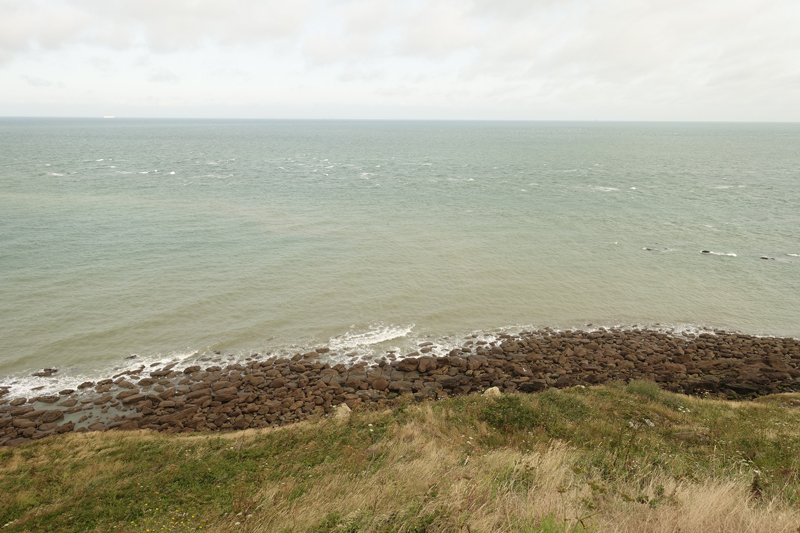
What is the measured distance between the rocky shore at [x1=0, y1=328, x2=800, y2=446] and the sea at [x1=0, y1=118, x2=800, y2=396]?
1.49 m

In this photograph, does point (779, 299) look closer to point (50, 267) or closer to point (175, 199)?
point (50, 267)

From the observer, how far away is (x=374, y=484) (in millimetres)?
9359

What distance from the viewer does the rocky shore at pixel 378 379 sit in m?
18.8

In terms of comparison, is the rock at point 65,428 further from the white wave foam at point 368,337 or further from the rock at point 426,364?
the rock at point 426,364

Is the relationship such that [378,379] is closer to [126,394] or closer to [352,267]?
[126,394]

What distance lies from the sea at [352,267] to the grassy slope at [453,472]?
9.90 metres

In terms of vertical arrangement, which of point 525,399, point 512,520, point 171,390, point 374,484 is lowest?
point 171,390

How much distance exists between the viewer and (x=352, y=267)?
3603cm

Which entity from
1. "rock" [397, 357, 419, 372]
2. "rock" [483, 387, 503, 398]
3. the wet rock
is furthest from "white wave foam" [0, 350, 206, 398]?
"rock" [483, 387, 503, 398]

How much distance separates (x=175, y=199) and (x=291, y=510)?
192 feet

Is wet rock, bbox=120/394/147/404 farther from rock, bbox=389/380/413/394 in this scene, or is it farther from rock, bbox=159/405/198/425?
rock, bbox=389/380/413/394

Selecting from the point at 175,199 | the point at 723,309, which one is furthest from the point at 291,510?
the point at 175,199

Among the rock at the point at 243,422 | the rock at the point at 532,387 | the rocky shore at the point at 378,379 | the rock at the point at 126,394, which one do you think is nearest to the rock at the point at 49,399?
the rocky shore at the point at 378,379

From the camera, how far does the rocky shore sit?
18750 mm
